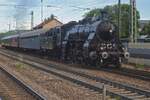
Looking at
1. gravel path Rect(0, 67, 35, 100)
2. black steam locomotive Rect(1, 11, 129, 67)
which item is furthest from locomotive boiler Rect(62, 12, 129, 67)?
gravel path Rect(0, 67, 35, 100)

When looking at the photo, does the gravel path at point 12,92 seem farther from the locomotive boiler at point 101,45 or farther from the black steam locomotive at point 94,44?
the black steam locomotive at point 94,44

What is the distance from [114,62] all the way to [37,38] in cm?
2106

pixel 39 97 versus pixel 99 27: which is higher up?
pixel 99 27

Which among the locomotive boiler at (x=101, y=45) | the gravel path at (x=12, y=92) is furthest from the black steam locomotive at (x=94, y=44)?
the gravel path at (x=12, y=92)

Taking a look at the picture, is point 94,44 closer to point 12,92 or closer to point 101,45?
point 101,45

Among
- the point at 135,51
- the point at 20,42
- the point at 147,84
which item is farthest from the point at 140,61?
the point at 20,42

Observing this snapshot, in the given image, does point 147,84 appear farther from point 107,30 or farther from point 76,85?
point 107,30

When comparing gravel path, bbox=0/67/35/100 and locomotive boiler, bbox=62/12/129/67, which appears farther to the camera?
locomotive boiler, bbox=62/12/129/67

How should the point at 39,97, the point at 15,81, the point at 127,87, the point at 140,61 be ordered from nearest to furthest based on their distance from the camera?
1. the point at 39,97
2. the point at 127,87
3. the point at 15,81
4. the point at 140,61

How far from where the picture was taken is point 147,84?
56.1 ft

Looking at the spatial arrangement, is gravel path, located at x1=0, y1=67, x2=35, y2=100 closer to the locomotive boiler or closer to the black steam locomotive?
the locomotive boiler

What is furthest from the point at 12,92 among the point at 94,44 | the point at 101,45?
the point at 101,45

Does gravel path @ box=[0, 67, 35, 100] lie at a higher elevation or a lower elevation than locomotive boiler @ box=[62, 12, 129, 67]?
lower

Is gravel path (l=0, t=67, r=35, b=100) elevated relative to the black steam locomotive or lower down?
lower down
